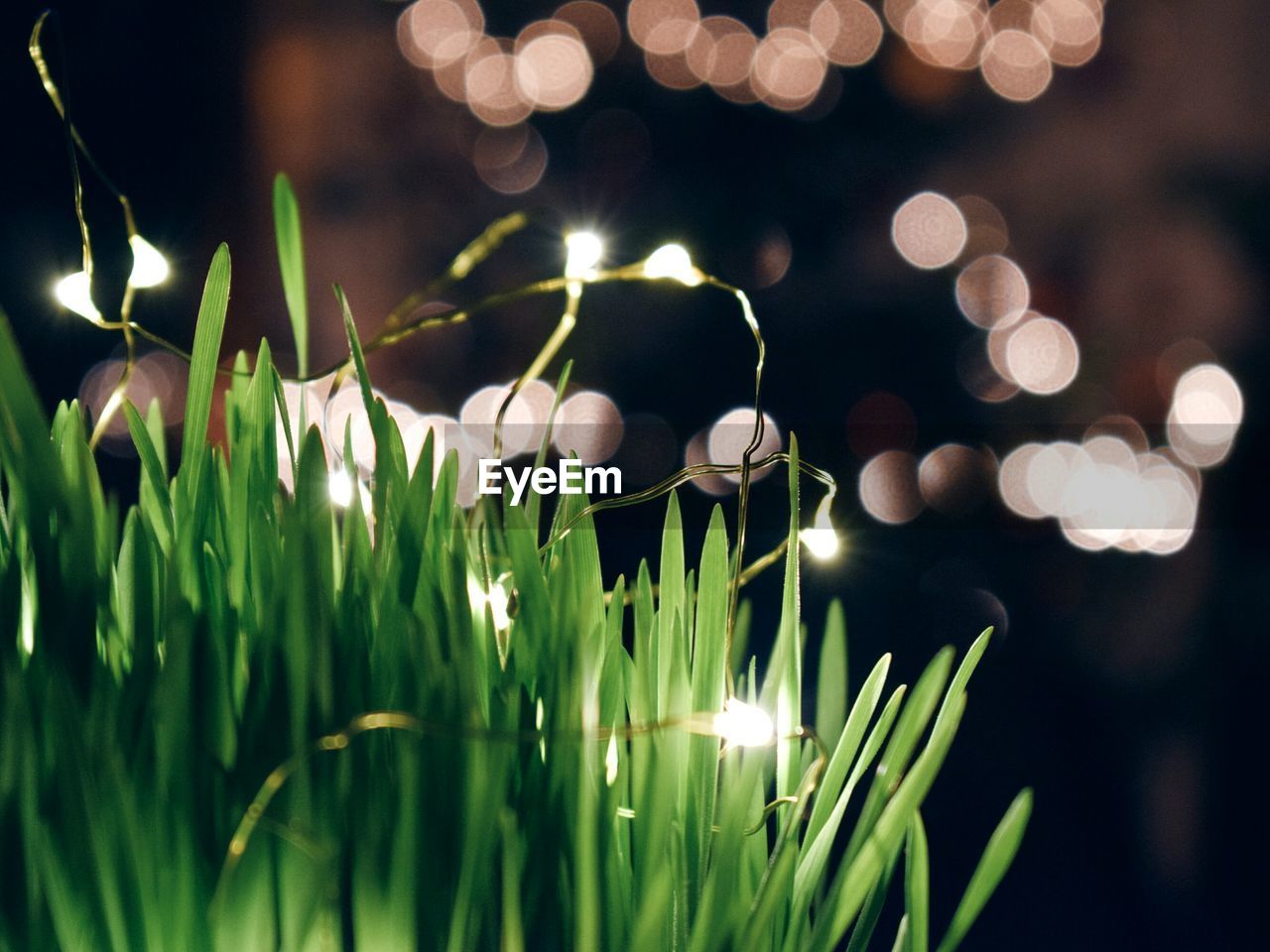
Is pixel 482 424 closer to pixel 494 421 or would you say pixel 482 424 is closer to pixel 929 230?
pixel 494 421

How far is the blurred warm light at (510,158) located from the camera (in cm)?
113

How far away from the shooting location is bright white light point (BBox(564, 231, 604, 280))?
0.92ft

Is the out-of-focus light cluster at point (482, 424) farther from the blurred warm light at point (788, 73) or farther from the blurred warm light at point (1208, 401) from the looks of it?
the blurred warm light at point (1208, 401)

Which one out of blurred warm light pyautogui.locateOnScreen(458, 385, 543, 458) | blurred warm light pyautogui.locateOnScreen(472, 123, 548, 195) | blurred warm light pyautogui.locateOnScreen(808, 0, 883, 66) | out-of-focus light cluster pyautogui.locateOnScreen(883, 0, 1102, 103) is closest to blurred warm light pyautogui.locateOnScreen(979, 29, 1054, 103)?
out-of-focus light cluster pyautogui.locateOnScreen(883, 0, 1102, 103)

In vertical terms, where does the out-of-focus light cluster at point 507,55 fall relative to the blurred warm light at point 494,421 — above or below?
above

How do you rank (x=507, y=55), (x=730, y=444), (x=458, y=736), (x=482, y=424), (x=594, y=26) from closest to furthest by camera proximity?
(x=458, y=736) < (x=482, y=424) < (x=730, y=444) < (x=594, y=26) < (x=507, y=55)

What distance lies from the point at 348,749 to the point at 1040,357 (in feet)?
4.18

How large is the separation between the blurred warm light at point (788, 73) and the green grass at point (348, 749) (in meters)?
0.97

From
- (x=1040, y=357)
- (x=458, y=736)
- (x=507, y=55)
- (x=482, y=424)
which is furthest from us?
(x=1040, y=357)

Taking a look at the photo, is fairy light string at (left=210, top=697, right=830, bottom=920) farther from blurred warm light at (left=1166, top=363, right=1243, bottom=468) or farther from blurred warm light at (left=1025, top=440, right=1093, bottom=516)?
blurred warm light at (left=1025, top=440, right=1093, bottom=516)

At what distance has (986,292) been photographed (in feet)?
3.95

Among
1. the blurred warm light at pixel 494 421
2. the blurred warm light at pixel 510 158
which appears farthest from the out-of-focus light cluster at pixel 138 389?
the blurred warm light at pixel 510 158

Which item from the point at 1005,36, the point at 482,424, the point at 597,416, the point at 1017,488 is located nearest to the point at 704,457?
the point at 597,416

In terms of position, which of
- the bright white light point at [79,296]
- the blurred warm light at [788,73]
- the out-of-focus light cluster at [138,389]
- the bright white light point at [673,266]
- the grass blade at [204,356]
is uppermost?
the blurred warm light at [788,73]
